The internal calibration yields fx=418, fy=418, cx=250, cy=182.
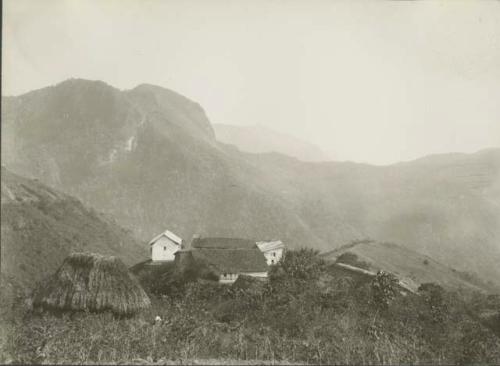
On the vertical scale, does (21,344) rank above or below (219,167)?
below

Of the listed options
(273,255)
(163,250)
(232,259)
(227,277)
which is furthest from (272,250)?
(227,277)

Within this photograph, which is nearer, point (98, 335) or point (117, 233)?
point (98, 335)

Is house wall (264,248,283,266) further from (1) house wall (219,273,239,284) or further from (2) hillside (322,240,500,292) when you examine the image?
(1) house wall (219,273,239,284)

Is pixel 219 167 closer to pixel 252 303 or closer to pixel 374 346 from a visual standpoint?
pixel 252 303

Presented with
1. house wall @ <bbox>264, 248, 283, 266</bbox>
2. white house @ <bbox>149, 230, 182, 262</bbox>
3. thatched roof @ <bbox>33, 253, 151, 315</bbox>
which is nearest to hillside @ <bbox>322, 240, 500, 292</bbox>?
house wall @ <bbox>264, 248, 283, 266</bbox>

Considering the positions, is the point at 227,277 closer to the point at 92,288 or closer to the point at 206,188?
the point at 92,288

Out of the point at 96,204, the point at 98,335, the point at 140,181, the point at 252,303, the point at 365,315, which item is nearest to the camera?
the point at 98,335

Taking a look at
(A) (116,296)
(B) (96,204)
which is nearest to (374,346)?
(A) (116,296)

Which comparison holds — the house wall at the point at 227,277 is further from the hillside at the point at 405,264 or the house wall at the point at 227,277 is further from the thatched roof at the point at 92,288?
the thatched roof at the point at 92,288
